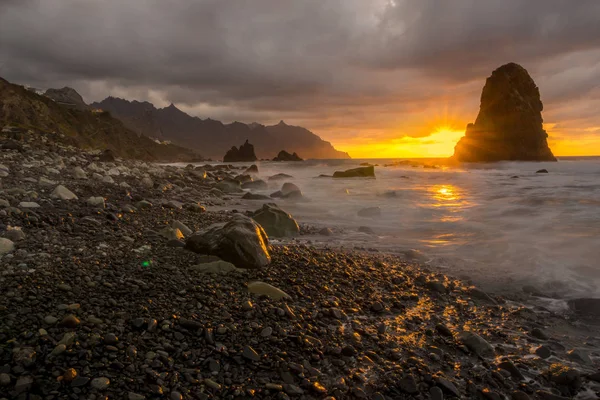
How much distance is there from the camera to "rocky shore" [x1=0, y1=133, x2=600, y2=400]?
268 centimetres

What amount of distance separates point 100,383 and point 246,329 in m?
1.33

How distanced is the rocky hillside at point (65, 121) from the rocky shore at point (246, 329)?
4198cm

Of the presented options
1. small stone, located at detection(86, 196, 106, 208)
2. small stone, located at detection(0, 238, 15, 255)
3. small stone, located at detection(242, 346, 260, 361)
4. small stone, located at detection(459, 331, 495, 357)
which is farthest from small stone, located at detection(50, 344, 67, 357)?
small stone, located at detection(86, 196, 106, 208)

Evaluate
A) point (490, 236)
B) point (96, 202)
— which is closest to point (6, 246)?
point (96, 202)

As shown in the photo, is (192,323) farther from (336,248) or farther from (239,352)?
(336,248)

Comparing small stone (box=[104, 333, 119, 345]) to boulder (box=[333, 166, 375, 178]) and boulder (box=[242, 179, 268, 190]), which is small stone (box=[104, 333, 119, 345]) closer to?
boulder (box=[242, 179, 268, 190])

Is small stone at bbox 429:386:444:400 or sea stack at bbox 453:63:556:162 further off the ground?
sea stack at bbox 453:63:556:162

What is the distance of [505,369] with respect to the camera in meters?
3.45

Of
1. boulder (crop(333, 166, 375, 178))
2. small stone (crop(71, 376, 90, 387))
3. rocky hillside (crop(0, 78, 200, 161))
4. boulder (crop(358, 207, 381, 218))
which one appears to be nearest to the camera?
small stone (crop(71, 376, 90, 387))

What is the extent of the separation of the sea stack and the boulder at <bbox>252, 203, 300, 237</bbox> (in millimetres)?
100179

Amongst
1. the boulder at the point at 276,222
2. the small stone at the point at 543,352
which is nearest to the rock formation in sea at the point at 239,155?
the boulder at the point at 276,222

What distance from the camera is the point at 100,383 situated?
245cm

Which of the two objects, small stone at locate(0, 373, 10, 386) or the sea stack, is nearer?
small stone at locate(0, 373, 10, 386)

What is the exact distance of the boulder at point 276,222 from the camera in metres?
8.69
